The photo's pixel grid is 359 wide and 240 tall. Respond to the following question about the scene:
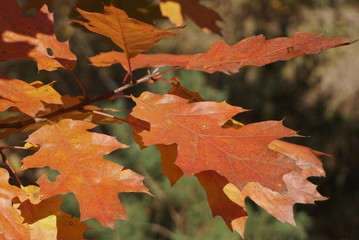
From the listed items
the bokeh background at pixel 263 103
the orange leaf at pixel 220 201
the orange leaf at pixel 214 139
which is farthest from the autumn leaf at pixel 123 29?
the bokeh background at pixel 263 103

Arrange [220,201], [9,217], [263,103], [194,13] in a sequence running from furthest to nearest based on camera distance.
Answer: [263,103] < [194,13] < [220,201] < [9,217]

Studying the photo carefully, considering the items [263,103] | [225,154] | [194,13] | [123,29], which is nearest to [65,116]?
[123,29]

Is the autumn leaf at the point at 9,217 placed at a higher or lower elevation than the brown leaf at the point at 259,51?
lower

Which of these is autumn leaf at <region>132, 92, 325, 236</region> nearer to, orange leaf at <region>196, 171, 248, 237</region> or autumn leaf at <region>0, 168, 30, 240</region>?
orange leaf at <region>196, 171, 248, 237</region>

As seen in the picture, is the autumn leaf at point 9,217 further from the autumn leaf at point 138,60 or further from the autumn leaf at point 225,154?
the autumn leaf at point 138,60

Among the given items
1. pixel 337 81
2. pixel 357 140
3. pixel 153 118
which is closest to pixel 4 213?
pixel 153 118

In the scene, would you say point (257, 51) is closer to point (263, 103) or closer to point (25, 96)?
point (25, 96)
